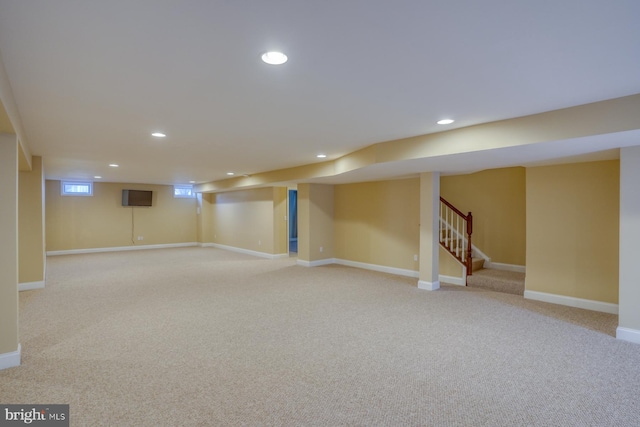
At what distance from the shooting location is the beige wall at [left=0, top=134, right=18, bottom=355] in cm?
297

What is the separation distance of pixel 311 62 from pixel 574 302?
199 inches

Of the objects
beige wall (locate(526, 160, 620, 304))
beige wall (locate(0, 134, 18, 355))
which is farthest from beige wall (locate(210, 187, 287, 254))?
beige wall (locate(0, 134, 18, 355))

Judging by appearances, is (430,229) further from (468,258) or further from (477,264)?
(477,264)

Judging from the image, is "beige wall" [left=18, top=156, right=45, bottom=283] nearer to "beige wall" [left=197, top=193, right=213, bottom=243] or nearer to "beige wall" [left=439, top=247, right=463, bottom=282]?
"beige wall" [left=197, top=193, right=213, bottom=243]

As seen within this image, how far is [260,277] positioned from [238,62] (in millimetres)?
5230

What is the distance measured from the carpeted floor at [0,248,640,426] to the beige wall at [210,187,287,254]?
12.2 feet

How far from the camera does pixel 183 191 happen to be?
11.9m

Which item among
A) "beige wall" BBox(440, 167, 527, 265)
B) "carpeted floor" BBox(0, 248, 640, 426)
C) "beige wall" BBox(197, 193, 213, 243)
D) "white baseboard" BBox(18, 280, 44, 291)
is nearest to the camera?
"carpeted floor" BBox(0, 248, 640, 426)

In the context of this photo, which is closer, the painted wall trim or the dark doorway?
the painted wall trim

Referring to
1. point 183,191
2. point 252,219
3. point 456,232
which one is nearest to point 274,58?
point 456,232

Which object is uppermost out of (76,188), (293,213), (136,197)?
(76,188)

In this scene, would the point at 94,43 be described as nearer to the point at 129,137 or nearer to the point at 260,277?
the point at 129,137

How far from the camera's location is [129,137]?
427 centimetres

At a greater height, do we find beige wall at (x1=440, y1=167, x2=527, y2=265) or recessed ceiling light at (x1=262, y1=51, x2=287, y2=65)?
recessed ceiling light at (x1=262, y1=51, x2=287, y2=65)
